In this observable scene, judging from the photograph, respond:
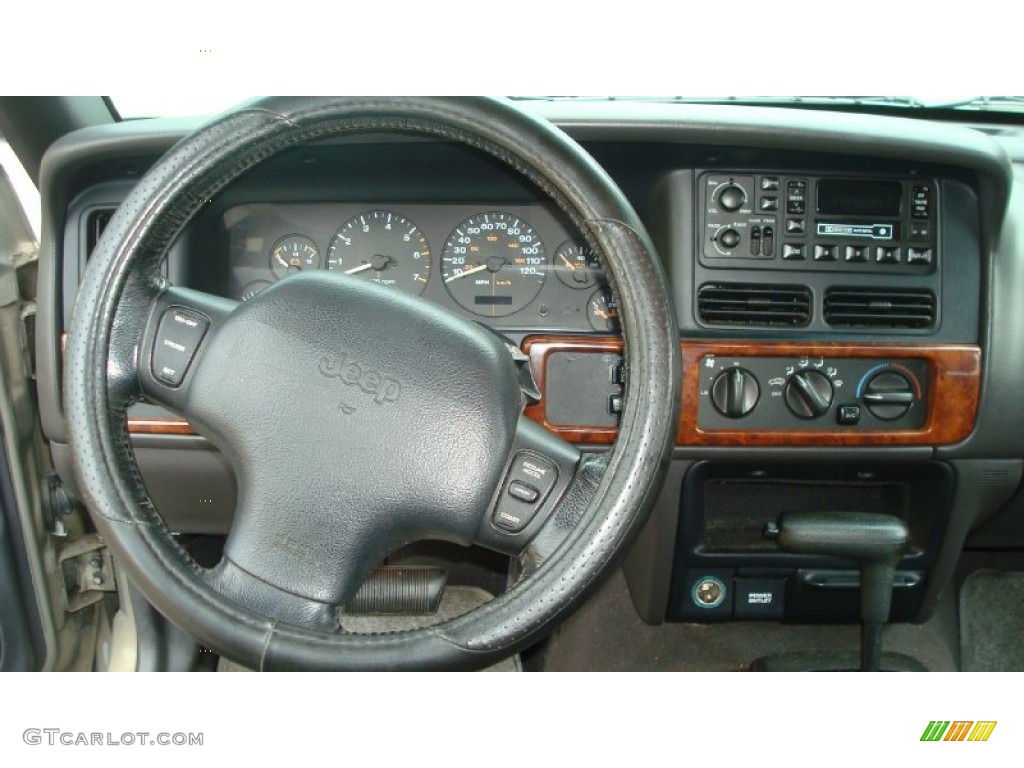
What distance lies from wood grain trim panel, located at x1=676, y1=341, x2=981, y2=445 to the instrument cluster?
0.17m

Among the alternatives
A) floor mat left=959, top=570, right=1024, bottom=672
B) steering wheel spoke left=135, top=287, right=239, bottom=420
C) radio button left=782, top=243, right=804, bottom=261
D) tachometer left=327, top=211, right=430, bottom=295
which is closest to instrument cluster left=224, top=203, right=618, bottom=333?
tachometer left=327, top=211, right=430, bottom=295

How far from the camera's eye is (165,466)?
152 cm

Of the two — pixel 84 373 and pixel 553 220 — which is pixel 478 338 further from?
pixel 553 220

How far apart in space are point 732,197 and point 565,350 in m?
0.34

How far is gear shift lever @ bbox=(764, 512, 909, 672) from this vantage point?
1.39 metres

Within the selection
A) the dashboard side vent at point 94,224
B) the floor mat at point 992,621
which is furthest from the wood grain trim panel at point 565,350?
the floor mat at point 992,621

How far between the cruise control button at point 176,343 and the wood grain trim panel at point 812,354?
601 millimetres

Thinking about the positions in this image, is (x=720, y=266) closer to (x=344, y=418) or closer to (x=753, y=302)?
(x=753, y=302)

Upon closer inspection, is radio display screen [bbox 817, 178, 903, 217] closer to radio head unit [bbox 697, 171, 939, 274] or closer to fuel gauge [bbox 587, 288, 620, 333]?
radio head unit [bbox 697, 171, 939, 274]

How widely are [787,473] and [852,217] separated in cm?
42

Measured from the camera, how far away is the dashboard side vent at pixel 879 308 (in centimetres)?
143

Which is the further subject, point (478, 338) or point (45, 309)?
point (45, 309)

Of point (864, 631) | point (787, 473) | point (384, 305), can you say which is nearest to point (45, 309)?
point (384, 305)
